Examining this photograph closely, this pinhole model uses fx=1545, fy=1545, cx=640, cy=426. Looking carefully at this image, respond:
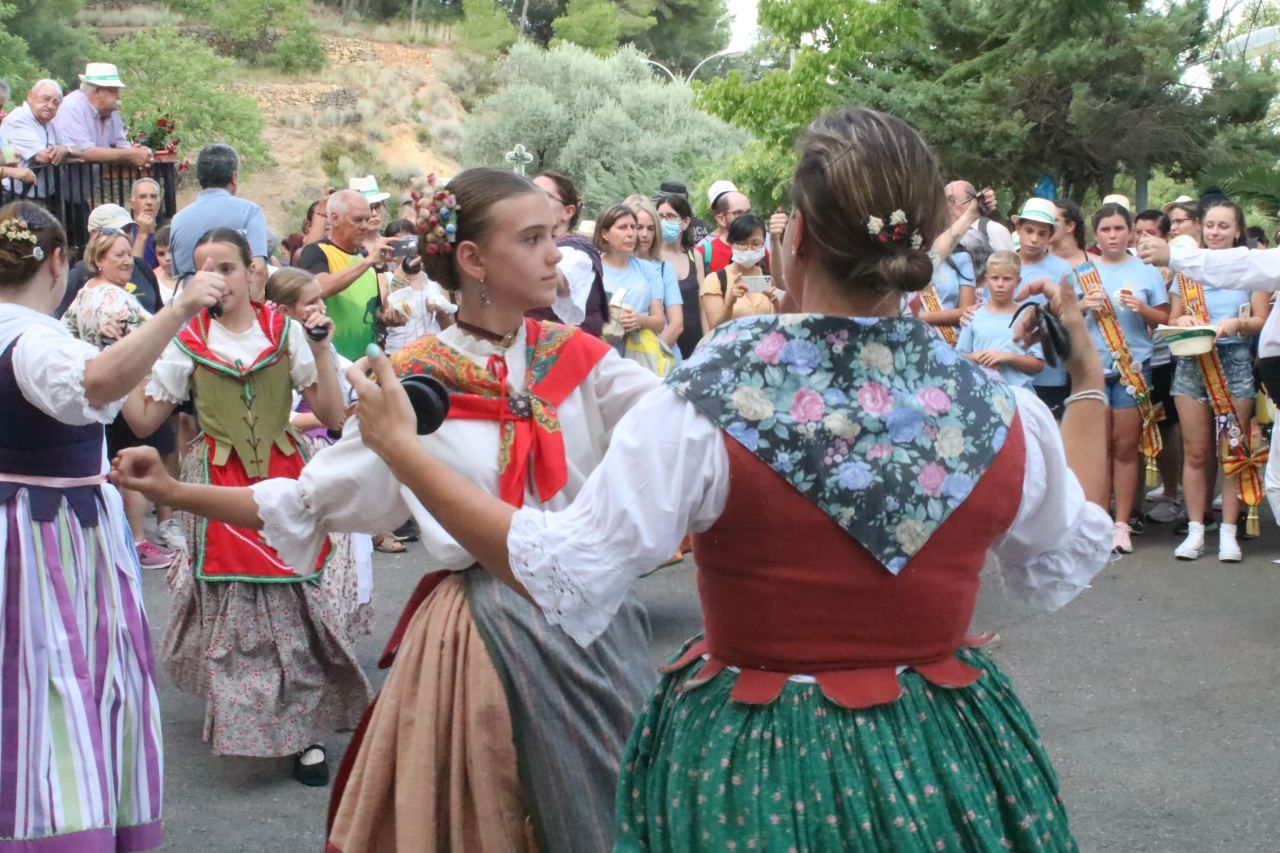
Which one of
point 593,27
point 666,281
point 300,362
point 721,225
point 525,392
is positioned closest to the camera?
point 525,392

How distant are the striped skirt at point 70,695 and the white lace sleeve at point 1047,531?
2544 mm

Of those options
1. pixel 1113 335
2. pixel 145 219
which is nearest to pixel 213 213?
pixel 145 219

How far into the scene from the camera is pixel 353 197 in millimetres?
7902

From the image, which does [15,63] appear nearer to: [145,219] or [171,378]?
[145,219]

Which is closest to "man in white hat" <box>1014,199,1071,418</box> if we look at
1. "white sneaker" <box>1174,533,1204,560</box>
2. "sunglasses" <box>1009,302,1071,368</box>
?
"white sneaker" <box>1174,533,1204,560</box>

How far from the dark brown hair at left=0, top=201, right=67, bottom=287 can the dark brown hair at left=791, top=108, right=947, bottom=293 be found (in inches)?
97.7

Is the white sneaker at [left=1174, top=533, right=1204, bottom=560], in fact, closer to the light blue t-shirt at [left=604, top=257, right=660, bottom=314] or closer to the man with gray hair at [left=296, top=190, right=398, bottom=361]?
the light blue t-shirt at [left=604, top=257, right=660, bottom=314]

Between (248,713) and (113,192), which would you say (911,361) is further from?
(113,192)

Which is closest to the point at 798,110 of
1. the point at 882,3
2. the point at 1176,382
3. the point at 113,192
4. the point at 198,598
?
the point at 882,3

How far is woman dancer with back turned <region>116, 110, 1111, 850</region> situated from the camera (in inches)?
78.9

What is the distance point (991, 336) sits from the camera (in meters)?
7.73

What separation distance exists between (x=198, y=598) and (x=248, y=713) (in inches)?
16.9

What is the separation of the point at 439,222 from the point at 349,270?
4.53 m

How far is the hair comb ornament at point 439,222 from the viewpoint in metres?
3.20
